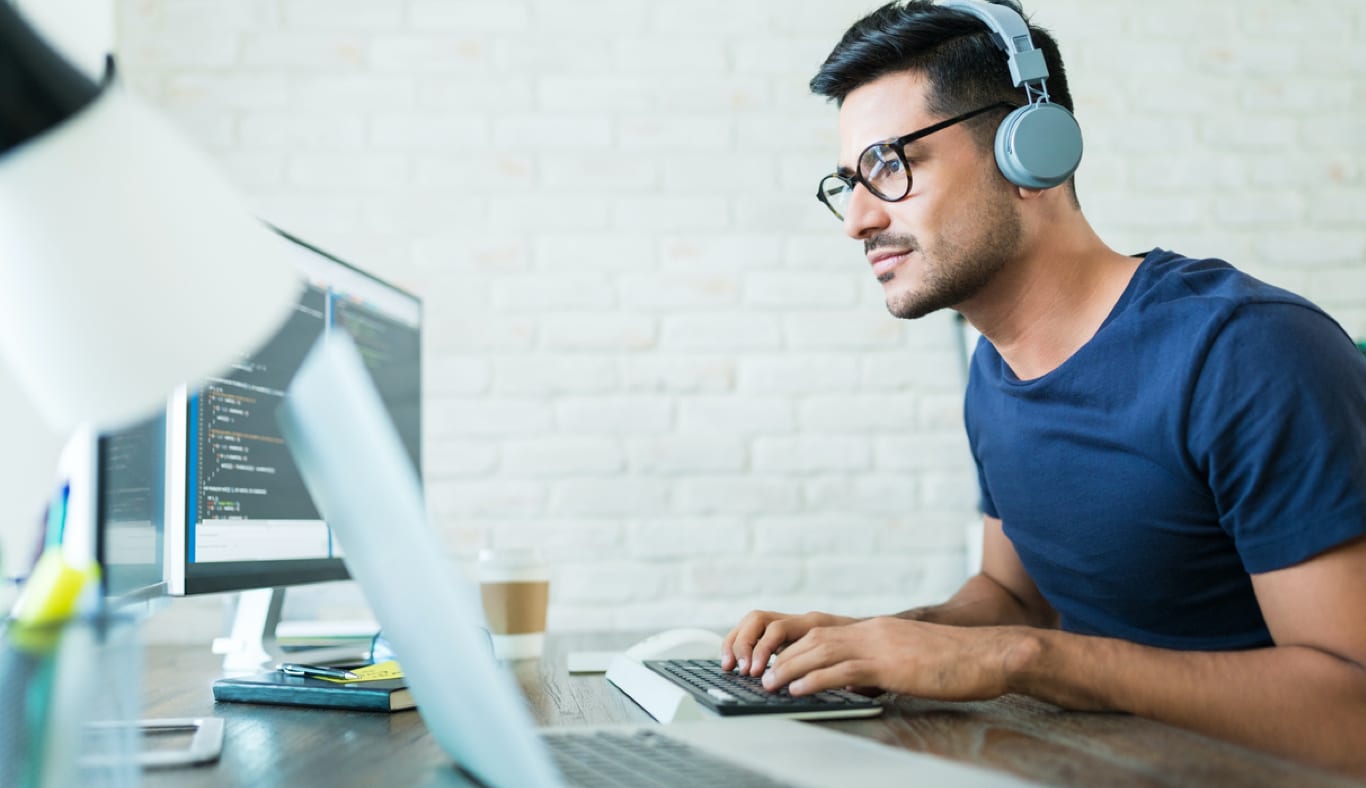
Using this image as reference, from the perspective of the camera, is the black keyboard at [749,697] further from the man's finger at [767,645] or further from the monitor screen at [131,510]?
the monitor screen at [131,510]

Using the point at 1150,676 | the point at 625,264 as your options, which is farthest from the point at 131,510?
the point at 625,264

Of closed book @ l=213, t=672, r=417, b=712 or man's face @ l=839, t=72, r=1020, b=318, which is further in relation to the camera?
man's face @ l=839, t=72, r=1020, b=318

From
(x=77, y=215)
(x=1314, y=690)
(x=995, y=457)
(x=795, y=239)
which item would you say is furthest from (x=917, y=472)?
(x=77, y=215)

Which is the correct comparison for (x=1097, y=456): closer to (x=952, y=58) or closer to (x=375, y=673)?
(x=952, y=58)

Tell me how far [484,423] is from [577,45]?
773mm

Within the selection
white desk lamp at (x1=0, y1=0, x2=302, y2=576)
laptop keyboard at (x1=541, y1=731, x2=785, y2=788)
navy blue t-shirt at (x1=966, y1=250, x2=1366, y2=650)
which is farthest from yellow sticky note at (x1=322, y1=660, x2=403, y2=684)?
navy blue t-shirt at (x1=966, y1=250, x2=1366, y2=650)

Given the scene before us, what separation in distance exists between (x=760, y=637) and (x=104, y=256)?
0.73m

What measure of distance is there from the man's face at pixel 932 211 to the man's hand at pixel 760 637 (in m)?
0.51

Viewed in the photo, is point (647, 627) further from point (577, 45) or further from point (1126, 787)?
point (1126, 787)

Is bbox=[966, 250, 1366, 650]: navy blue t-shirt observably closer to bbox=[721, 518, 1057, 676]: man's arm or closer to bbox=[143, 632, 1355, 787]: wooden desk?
bbox=[721, 518, 1057, 676]: man's arm

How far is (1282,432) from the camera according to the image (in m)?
0.91

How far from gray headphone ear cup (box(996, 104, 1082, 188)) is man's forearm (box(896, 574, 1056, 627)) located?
52cm

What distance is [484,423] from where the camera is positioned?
200 centimetres

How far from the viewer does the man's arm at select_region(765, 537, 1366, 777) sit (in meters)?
0.82
